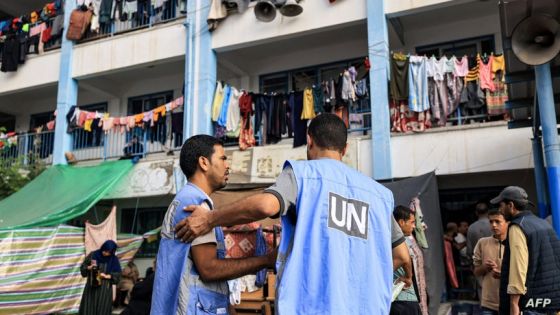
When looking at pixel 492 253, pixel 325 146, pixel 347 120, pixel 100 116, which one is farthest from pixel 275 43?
pixel 325 146

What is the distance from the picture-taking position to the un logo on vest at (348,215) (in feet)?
6.91

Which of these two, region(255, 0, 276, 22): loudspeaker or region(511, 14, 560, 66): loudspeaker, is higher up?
region(255, 0, 276, 22): loudspeaker

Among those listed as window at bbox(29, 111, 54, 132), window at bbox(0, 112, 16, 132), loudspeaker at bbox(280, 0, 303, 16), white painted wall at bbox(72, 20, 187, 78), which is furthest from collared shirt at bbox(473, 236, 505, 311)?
window at bbox(0, 112, 16, 132)

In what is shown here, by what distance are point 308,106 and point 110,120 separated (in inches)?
215

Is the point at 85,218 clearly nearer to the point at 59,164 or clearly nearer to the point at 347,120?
the point at 59,164

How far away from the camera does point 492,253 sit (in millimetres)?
5242

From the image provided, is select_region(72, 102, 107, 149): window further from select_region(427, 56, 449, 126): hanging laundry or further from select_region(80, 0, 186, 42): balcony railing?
select_region(427, 56, 449, 126): hanging laundry

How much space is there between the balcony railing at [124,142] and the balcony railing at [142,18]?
2.71 m

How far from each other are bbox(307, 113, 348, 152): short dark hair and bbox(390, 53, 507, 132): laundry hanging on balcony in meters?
7.55

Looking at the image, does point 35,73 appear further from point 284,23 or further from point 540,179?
point 540,179

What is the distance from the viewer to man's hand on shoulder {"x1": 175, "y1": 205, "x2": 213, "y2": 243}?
2.17 m

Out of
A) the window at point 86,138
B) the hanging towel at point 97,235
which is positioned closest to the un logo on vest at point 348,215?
the hanging towel at point 97,235

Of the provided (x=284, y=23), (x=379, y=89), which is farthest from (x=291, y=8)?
(x=379, y=89)

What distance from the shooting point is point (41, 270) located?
9117 millimetres
